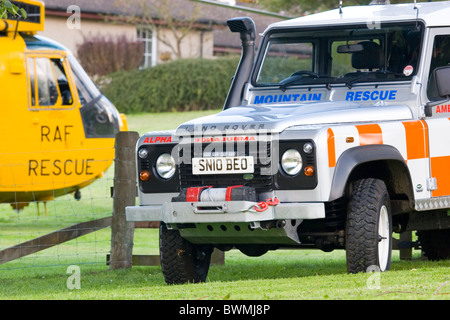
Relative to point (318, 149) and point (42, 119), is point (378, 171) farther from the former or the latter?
point (42, 119)

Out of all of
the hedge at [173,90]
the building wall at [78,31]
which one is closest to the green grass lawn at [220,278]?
the hedge at [173,90]

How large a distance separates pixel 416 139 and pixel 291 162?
1.39m

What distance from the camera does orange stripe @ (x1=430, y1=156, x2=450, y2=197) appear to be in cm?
918

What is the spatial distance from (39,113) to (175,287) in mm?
8611

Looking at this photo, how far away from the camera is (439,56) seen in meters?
9.67

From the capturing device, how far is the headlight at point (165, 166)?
861 cm

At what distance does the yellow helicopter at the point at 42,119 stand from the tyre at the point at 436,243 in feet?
19.9

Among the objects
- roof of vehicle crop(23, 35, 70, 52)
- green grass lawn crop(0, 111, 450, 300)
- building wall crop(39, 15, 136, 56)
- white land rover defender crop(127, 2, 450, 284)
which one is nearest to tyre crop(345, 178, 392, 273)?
white land rover defender crop(127, 2, 450, 284)

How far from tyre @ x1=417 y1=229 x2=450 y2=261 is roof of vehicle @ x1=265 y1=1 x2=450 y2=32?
2.49 meters

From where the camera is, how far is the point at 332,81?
9.80 metres

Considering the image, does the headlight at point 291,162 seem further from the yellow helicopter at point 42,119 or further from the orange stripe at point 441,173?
the yellow helicopter at point 42,119
